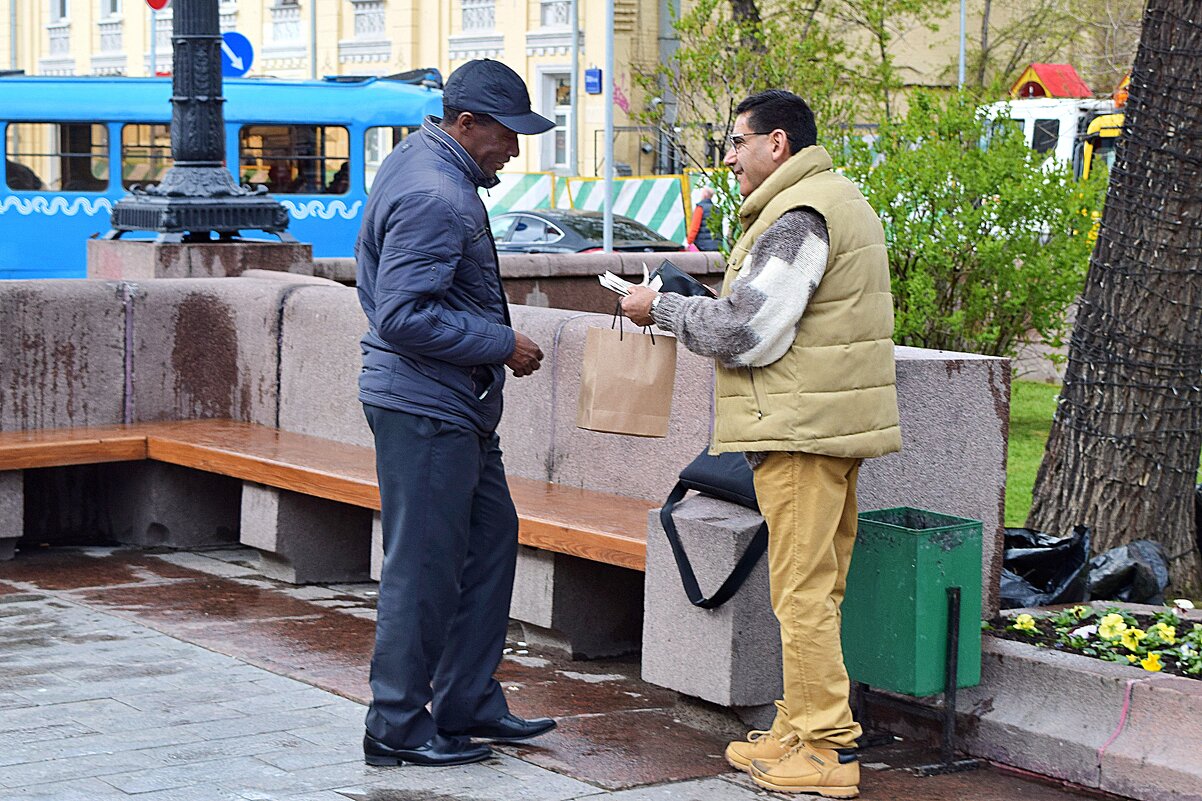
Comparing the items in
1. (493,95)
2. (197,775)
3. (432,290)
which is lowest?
(197,775)

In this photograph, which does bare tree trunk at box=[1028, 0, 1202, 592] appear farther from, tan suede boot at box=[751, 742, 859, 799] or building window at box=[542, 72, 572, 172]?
building window at box=[542, 72, 572, 172]

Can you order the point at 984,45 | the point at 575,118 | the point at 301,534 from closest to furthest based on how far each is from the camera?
1. the point at 301,534
2. the point at 575,118
3. the point at 984,45

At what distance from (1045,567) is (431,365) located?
105 inches

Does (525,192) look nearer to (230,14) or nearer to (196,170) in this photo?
(230,14)

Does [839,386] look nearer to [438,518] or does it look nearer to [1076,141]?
[438,518]

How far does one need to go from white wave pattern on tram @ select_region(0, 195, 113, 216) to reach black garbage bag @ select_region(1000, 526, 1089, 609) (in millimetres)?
18088

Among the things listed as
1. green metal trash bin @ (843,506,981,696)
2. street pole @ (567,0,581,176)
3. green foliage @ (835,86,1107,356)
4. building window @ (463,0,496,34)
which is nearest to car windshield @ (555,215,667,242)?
street pole @ (567,0,581,176)

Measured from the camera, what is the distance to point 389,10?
4131 centimetres

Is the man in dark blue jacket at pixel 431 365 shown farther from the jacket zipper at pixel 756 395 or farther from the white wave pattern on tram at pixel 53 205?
the white wave pattern on tram at pixel 53 205

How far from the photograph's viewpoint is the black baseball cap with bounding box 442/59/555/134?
5.06 m

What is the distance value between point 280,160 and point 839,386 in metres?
20.5

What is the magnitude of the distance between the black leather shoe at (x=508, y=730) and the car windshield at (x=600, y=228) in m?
19.1

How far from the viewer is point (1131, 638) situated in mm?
5574

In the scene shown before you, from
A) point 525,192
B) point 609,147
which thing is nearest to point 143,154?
point 609,147
